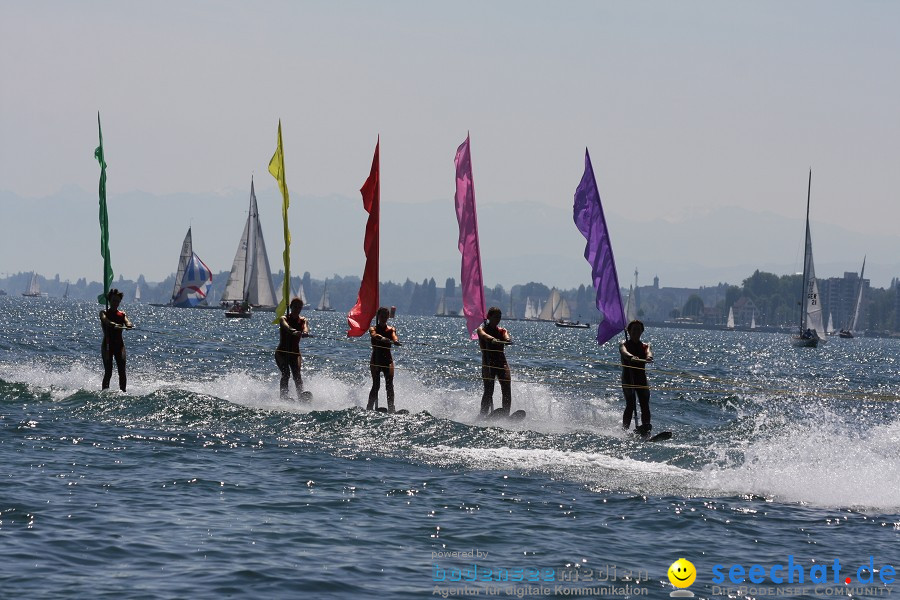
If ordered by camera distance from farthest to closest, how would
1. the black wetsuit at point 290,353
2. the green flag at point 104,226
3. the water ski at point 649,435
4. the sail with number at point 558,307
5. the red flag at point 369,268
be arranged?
1. the sail with number at point 558,307
2. the green flag at point 104,226
3. the red flag at point 369,268
4. the black wetsuit at point 290,353
5. the water ski at point 649,435

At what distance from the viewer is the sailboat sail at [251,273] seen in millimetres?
105125

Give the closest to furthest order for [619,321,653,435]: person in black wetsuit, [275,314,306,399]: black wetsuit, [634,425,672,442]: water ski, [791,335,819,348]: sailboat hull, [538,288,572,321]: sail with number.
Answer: [634,425,672,442]: water ski, [619,321,653,435]: person in black wetsuit, [275,314,306,399]: black wetsuit, [791,335,819,348]: sailboat hull, [538,288,572,321]: sail with number

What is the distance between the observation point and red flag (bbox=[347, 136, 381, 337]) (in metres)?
23.3

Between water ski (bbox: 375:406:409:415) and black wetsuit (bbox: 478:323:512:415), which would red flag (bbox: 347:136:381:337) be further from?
black wetsuit (bbox: 478:323:512:415)

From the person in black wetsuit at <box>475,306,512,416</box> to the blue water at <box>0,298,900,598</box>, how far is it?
795 mm

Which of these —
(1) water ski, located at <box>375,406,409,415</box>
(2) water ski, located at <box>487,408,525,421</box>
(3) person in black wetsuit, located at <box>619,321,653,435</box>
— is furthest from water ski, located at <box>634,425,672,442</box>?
(1) water ski, located at <box>375,406,409,415</box>

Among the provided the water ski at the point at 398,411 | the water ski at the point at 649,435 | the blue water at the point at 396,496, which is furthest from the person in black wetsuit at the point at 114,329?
the water ski at the point at 649,435

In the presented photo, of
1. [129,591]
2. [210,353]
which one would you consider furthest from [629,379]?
[210,353]

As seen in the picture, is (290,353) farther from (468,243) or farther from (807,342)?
(807,342)

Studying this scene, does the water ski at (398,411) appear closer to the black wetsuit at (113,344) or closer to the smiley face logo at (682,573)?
the black wetsuit at (113,344)

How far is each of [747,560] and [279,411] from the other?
473 inches

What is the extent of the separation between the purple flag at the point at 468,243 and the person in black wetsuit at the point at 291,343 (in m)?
3.28

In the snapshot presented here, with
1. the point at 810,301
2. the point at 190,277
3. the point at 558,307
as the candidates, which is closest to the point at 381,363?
→ the point at 810,301

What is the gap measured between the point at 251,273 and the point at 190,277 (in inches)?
702
